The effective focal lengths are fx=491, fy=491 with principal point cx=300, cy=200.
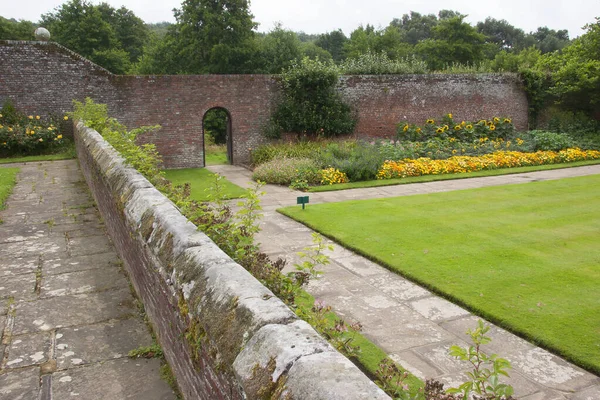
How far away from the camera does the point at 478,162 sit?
1537 centimetres

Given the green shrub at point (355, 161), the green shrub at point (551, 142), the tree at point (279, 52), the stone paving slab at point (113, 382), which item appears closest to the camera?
the stone paving slab at point (113, 382)

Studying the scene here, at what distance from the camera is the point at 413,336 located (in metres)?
4.91

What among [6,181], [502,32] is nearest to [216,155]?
[6,181]

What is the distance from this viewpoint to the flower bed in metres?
14.2

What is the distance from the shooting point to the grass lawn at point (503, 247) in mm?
5211

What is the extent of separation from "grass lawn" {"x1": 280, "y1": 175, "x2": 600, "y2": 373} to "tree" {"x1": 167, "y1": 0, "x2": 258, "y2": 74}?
28.5 meters

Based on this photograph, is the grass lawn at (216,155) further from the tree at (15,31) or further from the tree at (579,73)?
the tree at (15,31)

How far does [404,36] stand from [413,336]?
83.0 meters

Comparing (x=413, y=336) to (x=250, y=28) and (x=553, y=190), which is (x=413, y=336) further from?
(x=250, y=28)

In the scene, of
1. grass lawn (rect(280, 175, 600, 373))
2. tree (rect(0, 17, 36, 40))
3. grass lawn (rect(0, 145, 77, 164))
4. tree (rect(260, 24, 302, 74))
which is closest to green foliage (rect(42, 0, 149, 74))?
tree (rect(0, 17, 36, 40))

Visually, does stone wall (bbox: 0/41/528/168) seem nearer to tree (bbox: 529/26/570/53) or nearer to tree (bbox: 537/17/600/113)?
tree (bbox: 537/17/600/113)

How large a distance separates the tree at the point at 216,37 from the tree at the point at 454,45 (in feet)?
59.3

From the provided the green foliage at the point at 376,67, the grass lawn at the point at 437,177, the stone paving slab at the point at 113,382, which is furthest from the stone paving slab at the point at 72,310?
the green foliage at the point at 376,67

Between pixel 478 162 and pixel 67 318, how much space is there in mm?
13887
